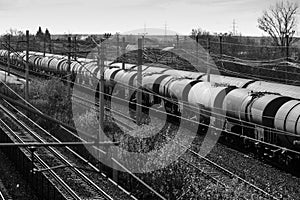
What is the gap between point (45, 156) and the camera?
20.8 m

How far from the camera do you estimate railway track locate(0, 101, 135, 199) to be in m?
15.1

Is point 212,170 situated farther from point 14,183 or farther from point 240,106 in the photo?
point 14,183

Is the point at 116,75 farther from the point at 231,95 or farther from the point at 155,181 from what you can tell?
the point at 155,181

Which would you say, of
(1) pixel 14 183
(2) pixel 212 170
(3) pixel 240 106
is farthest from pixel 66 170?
(3) pixel 240 106

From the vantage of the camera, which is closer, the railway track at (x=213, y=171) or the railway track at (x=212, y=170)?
the railway track at (x=213, y=171)

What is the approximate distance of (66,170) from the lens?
1825 cm

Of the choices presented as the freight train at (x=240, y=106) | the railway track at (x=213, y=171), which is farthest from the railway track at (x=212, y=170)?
the freight train at (x=240, y=106)

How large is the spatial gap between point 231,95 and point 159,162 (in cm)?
526

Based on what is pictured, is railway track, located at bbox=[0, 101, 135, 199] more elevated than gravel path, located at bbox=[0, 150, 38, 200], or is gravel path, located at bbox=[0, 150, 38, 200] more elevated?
railway track, located at bbox=[0, 101, 135, 199]

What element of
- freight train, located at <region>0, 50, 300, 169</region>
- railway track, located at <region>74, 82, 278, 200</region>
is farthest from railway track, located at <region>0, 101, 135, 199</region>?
freight train, located at <region>0, 50, 300, 169</region>

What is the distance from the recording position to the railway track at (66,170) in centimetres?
1512

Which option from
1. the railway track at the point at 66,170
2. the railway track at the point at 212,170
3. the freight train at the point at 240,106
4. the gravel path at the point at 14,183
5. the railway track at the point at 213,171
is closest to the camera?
the railway track at the point at 213,171

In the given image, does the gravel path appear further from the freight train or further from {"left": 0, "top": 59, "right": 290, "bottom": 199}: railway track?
{"left": 0, "top": 59, "right": 290, "bottom": 199}: railway track

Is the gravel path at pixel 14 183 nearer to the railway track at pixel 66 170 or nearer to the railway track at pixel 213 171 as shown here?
the railway track at pixel 66 170
